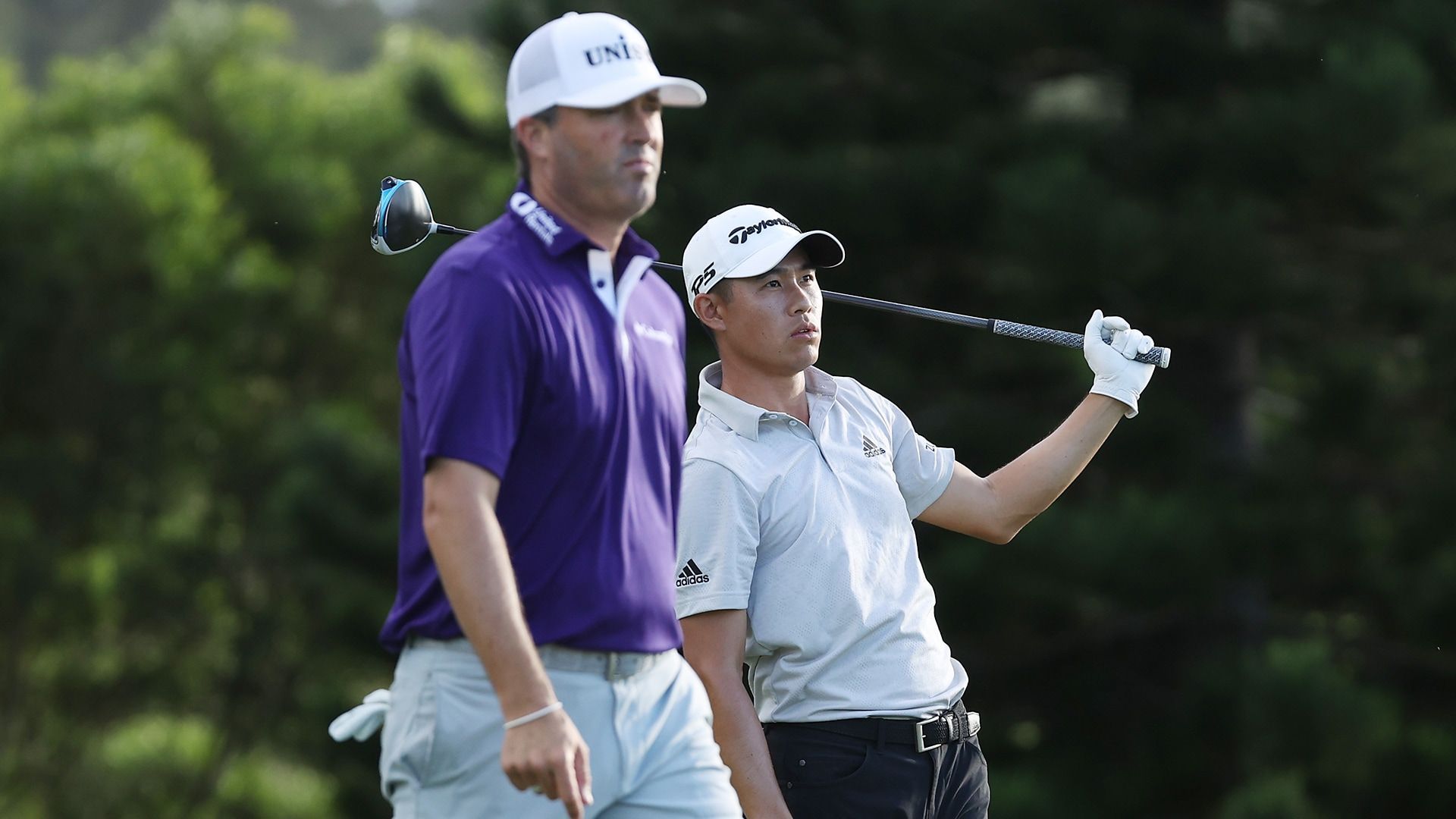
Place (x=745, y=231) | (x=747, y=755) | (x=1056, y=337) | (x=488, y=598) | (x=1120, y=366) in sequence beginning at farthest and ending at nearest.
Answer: (x=1056, y=337) → (x=1120, y=366) → (x=745, y=231) → (x=747, y=755) → (x=488, y=598)

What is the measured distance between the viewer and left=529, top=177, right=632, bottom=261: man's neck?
2.81 m

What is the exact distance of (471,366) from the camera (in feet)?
8.52

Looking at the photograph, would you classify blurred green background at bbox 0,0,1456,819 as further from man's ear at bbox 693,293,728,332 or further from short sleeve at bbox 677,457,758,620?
short sleeve at bbox 677,457,758,620

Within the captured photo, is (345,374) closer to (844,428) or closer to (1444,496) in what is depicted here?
(1444,496)

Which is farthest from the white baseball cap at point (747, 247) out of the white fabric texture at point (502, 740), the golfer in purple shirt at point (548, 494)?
the white fabric texture at point (502, 740)

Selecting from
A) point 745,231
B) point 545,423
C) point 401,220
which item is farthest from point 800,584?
point 545,423

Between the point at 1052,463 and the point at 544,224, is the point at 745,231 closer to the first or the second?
the point at 1052,463

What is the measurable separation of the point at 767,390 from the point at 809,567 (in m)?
0.38

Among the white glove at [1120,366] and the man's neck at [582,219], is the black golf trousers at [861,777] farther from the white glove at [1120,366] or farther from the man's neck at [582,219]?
the man's neck at [582,219]

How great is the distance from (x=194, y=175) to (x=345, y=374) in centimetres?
373

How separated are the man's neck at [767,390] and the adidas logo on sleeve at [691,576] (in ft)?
1.13

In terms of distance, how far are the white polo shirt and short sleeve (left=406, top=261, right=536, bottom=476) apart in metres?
1.04

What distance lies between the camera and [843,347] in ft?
42.3

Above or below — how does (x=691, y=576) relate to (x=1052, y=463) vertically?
below
